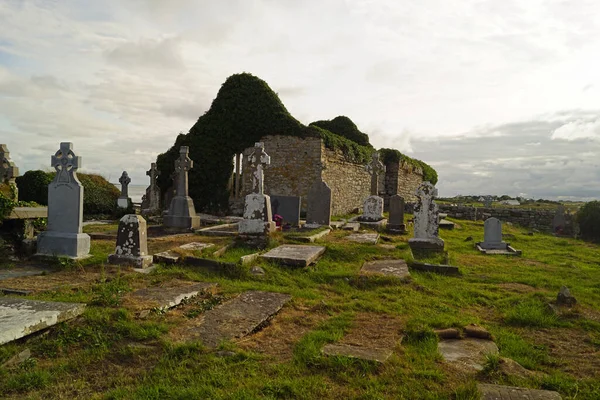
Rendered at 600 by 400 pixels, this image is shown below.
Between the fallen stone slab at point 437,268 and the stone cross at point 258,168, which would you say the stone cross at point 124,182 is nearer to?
the stone cross at point 258,168

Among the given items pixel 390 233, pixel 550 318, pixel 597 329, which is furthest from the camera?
pixel 390 233

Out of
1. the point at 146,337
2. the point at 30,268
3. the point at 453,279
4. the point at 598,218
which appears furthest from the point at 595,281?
the point at 598,218

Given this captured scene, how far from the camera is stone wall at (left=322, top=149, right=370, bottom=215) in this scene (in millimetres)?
19422

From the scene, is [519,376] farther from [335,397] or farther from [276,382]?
[276,382]

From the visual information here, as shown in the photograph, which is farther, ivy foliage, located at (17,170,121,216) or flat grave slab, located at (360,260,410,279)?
ivy foliage, located at (17,170,121,216)

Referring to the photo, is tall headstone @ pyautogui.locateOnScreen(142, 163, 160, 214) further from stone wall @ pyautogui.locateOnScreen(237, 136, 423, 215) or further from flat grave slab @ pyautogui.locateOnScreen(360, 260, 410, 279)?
flat grave slab @ pyautogui.locateOnScreen(360, 260, 410, 279)

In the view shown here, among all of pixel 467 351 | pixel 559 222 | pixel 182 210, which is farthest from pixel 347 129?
pixel 467 351

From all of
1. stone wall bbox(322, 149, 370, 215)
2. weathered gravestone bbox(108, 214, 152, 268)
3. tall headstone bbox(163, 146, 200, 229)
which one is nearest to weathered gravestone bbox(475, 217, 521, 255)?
stone wall bbox(322, 149, 370, 215)

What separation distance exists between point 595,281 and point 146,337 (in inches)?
287

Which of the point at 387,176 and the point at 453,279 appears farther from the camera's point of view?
the point at 387,176

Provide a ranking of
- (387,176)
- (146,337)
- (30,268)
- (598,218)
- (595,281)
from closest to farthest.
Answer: (146,337) → (30,268) → (595,281) → (598,218) → (387,176)

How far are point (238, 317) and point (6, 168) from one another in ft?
29.6

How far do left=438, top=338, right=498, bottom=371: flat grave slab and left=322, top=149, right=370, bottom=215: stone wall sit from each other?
14.8 metres

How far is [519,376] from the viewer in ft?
10.2
